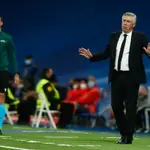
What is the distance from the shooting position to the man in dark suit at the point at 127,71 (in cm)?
890

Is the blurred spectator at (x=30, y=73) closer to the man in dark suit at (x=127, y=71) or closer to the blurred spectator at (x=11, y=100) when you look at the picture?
the blurred spectator at (x=11, y=100)

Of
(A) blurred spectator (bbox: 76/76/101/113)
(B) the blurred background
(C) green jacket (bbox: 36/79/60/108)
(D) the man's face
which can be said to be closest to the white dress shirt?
(D) the man's face

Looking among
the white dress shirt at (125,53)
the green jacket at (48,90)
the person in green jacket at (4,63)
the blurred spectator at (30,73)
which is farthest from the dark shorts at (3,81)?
the blurred spectator at (30,73)

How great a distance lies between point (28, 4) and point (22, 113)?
11.9 ft

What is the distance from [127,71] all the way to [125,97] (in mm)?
380

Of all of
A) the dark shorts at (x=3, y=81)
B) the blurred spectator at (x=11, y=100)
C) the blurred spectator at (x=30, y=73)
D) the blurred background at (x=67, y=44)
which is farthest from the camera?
the blurred spectator at (x=30, y=73)

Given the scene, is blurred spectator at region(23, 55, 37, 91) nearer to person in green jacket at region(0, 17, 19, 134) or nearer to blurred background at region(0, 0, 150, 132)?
blurred background at region(0, 0, 150, 132)

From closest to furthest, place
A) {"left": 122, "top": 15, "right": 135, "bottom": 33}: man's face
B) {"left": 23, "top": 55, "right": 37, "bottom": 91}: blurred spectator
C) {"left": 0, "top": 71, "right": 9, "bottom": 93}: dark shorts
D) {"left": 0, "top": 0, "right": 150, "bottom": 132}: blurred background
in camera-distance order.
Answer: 1. {"left": 122, "top": 15, "right": 135, "bottom": 33}: man's face
2. {"left": 0, "top": 71, "right": 9, "bottom": 93}: dark shorts
3. {"left": 0, "top": 0, "right": 150, "bottom": 132}: blurred background
4. {"left": 23, "top": 55, "right": 37, "bottom": 91}: blurred spectator

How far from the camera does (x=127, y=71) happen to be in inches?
351

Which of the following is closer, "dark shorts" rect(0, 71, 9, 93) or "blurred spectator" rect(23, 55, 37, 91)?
"dark shorts" rect(0, 71, 9, 93)

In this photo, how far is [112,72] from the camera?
9.01 metres

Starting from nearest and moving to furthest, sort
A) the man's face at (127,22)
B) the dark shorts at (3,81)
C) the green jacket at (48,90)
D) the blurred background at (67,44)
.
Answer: the man's face at (127,22) → the dark shorts at (3,81) → the green jacket at (48,90) → the blurred background at (67,44)

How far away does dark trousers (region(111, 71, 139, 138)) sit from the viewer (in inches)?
351

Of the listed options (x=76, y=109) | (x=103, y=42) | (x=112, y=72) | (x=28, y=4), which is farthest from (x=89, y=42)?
(x=112, y=72)
